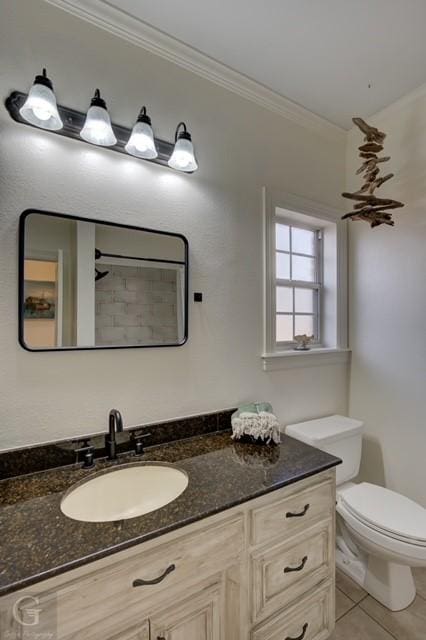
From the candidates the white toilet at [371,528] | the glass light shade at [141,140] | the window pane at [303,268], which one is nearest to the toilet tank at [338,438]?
the white toilet at [371,528]

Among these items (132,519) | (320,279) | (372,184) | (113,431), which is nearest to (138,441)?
(113,431)

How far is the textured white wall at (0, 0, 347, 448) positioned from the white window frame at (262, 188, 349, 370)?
0.21ft

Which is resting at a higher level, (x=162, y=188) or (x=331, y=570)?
(x=162, y=188)

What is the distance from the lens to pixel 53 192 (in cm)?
118

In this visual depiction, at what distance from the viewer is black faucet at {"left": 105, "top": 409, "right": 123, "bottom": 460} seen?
1.15 m

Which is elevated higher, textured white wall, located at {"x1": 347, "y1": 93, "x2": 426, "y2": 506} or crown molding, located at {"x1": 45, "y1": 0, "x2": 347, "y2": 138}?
crown molding, located at {"x1": 45, "y1": 0, "x2": 347, "y2": 138}

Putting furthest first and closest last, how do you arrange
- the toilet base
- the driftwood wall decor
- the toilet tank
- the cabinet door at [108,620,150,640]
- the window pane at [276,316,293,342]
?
the window pane at [276,316,293,342] < the toilet tank < the driftwood wall decor < the toilet base < the cabinet door at [108,620,150,640]

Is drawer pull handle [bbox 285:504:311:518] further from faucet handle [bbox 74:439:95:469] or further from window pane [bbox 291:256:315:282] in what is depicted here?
window pane [bbox 291:256:315:282]

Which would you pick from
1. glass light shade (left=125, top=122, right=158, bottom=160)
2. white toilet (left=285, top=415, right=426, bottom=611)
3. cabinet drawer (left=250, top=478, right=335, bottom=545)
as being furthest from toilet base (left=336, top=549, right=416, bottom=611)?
glass light shade (left=125, top=122, right=158, bottom=160)

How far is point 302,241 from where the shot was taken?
84.0 inches

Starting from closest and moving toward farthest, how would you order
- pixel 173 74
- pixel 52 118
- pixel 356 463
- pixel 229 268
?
pixel 52 118
pixel 173 74
pixel 229 268
pixel 356 463

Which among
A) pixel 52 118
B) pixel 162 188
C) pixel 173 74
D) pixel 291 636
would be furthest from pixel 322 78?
pixel 291 636

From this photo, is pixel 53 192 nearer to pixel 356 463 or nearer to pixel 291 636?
pixel 291 636

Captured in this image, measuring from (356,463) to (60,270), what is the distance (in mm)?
1920
